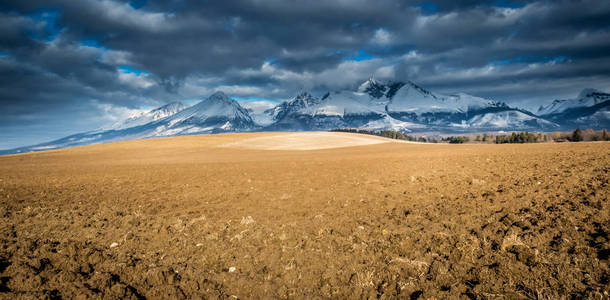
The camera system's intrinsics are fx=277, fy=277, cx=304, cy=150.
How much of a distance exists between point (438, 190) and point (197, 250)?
1205cm

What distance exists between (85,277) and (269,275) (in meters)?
4.35

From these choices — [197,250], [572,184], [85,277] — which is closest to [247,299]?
[197,250]

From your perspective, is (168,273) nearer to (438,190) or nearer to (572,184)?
(438,190)

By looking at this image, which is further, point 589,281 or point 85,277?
point 85,277

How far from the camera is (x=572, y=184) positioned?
488 inches

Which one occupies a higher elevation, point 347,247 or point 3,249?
point 3,249

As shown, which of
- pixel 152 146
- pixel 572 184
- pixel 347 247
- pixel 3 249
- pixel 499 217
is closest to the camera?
pixel 3 249

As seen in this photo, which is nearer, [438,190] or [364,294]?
[364,294]

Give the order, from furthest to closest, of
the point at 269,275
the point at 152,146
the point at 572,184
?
the point at 152,146 < the point at 572,184 < the point at 269,275

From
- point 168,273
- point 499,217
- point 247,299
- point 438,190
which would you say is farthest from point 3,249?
point 438,190

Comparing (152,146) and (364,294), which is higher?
(152,146)

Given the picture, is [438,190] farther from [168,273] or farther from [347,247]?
[168,273]

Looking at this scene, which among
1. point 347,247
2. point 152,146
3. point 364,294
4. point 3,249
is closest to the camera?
point 364,294

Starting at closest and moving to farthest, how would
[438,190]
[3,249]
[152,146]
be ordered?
[3,249]
[438,190]
[152,146]
